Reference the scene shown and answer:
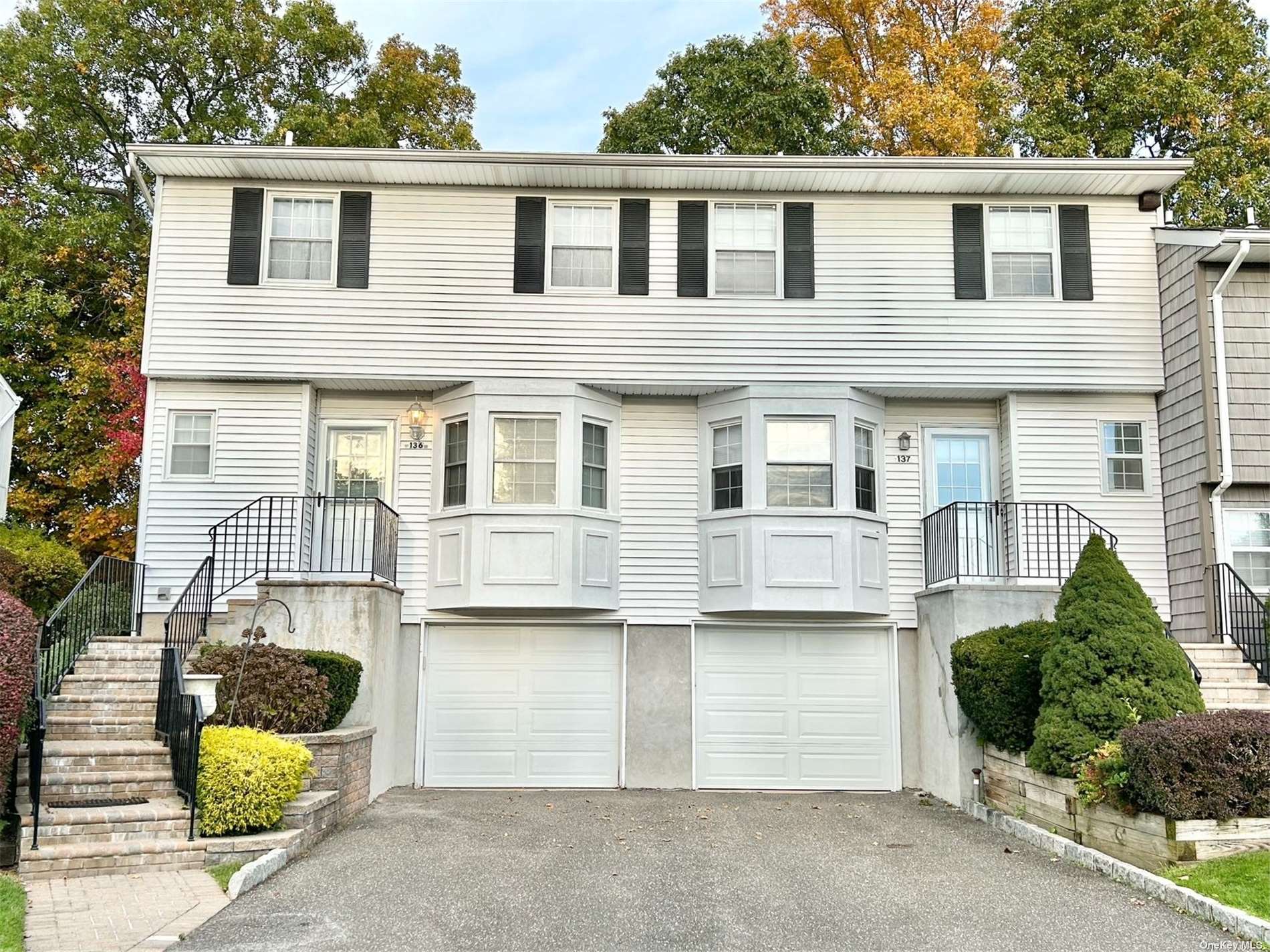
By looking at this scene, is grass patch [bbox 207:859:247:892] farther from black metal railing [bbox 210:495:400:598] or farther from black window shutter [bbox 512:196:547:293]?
black window shutter [bbox 512:196:547:293]

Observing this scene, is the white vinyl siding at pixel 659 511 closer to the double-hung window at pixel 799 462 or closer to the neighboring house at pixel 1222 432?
the double-hung window at pixel 799 462

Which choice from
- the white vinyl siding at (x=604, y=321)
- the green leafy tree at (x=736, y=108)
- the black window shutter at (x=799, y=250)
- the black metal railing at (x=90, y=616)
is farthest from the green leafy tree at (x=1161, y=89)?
the black metal railing at (x=90, y=616)

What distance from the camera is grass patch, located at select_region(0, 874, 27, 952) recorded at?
20.2ft

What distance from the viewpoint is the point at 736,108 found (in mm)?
22297

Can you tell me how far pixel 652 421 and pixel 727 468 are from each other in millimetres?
1144

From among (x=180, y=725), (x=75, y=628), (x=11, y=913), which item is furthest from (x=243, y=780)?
(x=75, y=628)

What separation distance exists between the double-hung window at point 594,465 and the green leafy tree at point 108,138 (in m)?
8.43

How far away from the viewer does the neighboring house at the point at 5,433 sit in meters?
12.9

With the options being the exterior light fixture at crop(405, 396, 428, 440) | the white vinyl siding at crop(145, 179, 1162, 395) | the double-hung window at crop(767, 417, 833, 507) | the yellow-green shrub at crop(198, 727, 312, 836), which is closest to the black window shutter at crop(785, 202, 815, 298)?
the white vinyl siding at crop(145, 179, 1162, 395)

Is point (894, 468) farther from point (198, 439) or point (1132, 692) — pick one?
point (198, 439)

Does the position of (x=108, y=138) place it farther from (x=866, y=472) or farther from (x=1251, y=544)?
(x=1251, y=544)

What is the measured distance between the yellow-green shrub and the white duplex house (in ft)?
13.1

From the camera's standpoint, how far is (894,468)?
547 inches

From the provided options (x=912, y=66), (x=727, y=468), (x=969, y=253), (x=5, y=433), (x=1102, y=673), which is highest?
(x=912, y=66)
